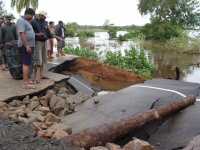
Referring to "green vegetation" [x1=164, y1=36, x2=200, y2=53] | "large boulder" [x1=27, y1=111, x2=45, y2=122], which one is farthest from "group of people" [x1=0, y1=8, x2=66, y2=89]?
"green vegetation" [x1=164, y1=36, x2=200, y2=53]

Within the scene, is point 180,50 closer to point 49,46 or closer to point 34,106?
point 49,46

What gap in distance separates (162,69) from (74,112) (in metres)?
9.74

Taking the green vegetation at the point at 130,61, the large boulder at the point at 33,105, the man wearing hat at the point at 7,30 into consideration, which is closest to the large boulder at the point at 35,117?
the large boulder at the point at 33,105

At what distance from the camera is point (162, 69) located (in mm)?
13500

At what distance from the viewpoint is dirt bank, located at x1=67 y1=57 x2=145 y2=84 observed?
9.81m

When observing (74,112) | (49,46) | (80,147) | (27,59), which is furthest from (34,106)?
(49,46)

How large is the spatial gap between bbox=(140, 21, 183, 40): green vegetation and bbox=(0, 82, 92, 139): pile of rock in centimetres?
2797

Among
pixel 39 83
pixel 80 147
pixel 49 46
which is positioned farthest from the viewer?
pixel 49 46

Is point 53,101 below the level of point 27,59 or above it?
below

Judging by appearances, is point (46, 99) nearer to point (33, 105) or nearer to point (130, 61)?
point (33, 105)

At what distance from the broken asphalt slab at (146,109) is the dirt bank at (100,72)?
367 cm

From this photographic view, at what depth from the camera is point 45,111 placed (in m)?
4.36

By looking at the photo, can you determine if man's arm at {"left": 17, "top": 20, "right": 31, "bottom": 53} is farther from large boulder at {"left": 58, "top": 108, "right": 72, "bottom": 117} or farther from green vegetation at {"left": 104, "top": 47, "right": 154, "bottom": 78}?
green vegetation at {"left": 104, "top": 47, "right": 154, "bottom": 78}

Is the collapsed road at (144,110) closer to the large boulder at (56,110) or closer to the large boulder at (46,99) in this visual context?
the large boulder at (56,110)
